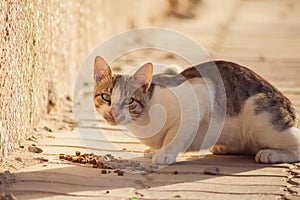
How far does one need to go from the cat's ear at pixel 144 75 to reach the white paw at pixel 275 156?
0.76m

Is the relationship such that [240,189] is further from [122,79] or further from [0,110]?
[0,110]

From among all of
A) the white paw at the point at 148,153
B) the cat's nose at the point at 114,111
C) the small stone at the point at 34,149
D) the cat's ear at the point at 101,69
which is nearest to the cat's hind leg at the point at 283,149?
the white paw at the point at 148,153

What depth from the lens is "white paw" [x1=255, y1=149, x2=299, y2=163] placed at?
4453 mm

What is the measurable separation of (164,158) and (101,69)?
2.03 feet

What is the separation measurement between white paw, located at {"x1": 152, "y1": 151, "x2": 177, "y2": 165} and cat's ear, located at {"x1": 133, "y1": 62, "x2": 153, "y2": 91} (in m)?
0.38

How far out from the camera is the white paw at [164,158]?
4375 mm

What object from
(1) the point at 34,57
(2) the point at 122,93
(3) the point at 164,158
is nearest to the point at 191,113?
(3) the point at 164,158

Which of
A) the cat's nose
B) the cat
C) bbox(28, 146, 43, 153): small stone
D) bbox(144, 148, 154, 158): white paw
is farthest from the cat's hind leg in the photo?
bbox(28, 146, 43, 153): small stone

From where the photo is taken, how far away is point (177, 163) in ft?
14.7

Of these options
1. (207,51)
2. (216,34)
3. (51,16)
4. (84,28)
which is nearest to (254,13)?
(216,34)

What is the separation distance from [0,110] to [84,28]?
2.98m

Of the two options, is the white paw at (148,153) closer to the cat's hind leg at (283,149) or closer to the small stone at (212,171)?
the small stone at (212,171)

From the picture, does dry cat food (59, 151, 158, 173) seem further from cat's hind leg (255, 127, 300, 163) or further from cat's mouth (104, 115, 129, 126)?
cat's hind leg (255, 127, 300, 163)

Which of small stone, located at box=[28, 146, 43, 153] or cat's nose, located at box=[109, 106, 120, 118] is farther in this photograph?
small stone, located at box=[28, 146, 43, 153]
